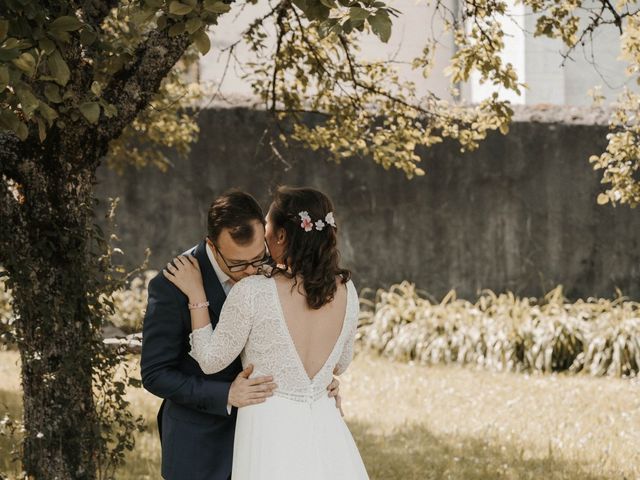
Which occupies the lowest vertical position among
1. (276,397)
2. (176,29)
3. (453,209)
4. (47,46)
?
(276,397)

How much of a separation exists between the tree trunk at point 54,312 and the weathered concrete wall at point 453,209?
6.69m

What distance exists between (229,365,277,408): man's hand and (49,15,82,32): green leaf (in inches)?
55.0

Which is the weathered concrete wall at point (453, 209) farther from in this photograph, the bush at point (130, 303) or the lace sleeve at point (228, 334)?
the lace sleeve at point (228, 334)

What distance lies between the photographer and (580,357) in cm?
995

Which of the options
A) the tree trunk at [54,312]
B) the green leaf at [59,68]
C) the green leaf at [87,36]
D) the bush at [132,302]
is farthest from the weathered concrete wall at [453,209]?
the green leaf at [59,68]

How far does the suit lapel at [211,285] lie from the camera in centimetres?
370

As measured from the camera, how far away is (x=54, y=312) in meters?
4.71

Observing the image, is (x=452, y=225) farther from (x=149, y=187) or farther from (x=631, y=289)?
(x=149, y=187)

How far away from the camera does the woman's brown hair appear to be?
3.50 metres

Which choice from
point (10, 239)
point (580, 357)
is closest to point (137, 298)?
point (580, 357)

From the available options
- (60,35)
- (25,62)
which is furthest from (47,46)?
(25,62)

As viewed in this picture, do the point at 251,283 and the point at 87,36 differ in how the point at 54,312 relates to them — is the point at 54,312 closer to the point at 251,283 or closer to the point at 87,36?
the point at 87,36

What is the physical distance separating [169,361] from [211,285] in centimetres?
33

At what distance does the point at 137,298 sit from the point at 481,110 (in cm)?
610
